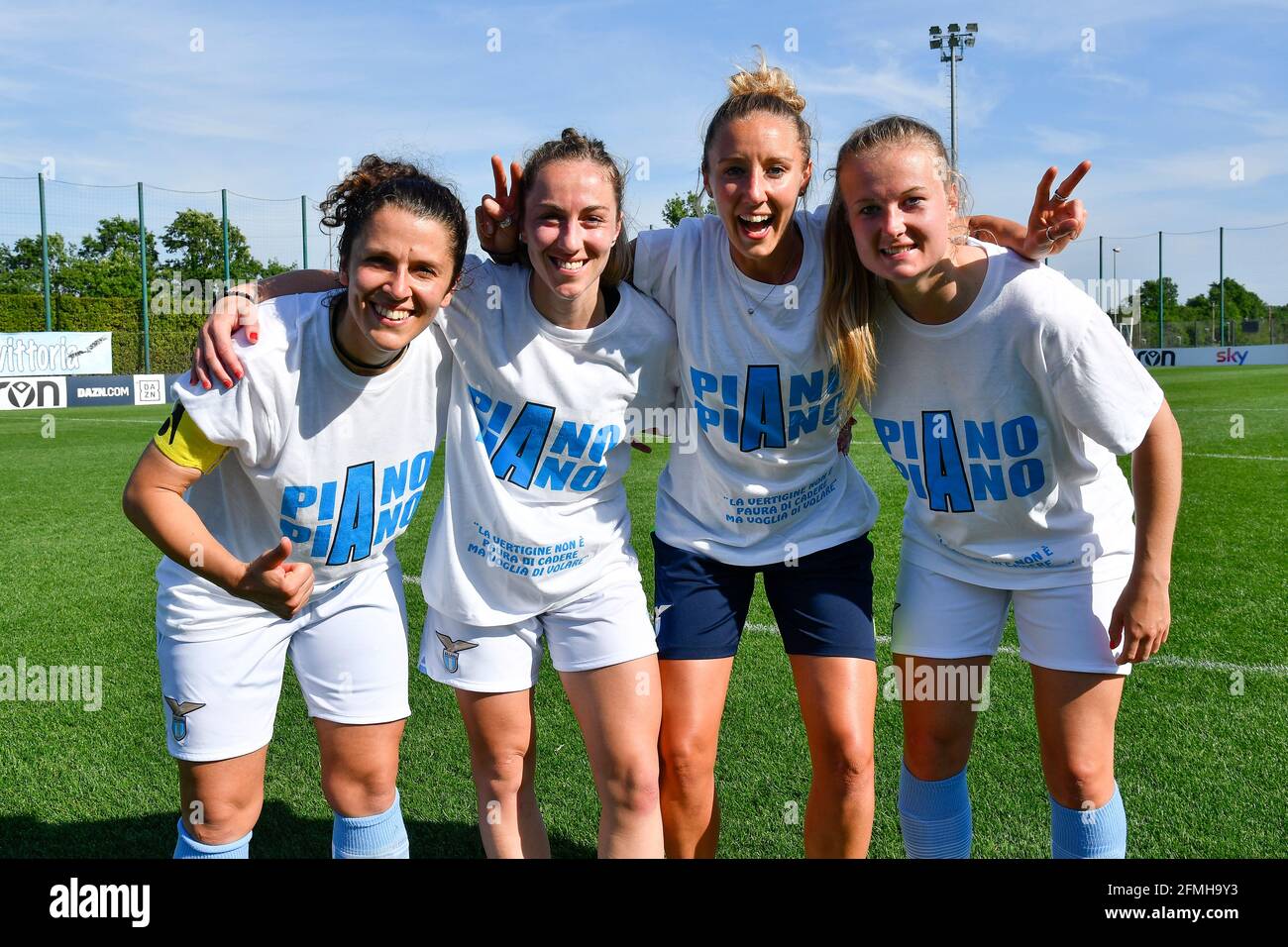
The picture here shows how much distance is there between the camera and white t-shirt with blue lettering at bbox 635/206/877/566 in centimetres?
282

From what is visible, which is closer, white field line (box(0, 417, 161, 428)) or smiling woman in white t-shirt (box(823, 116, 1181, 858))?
smiling woman in white t-shirt (box(823, 116, 1181, 858))

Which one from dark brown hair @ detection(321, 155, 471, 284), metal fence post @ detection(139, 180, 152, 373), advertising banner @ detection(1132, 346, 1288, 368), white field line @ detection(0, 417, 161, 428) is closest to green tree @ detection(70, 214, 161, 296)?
metal fence post @ detection(139, 180, 152, 373)

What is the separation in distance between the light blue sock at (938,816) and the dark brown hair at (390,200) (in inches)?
77.1

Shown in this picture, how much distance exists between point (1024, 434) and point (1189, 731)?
220cm

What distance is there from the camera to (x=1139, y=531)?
8.82 ft

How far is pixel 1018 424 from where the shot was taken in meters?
2.71

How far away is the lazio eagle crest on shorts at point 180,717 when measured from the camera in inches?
104

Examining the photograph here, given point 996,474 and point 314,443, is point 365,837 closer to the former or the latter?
point 314,443

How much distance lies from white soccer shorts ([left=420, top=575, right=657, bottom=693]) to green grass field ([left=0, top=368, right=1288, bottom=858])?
3.15 feet

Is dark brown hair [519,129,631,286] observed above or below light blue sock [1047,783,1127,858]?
above

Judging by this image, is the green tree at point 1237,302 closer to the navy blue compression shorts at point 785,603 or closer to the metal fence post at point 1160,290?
the metal fence post at point 1160,290

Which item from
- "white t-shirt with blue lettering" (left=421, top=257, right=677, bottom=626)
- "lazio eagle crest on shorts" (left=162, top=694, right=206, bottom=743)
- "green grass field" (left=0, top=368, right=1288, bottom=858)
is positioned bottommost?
"green grass field" (left=0, top=368, right=1288, bottom=858)

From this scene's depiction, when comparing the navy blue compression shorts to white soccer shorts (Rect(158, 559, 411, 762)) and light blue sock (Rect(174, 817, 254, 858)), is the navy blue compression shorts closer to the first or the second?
white soccer shorts (Rect(158, 559, 411, 762))

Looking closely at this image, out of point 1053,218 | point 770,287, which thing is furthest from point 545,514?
point 1053,218
